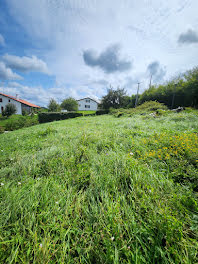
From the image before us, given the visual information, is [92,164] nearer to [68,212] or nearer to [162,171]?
[68,212]

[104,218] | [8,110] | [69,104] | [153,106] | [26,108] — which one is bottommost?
[104,218]

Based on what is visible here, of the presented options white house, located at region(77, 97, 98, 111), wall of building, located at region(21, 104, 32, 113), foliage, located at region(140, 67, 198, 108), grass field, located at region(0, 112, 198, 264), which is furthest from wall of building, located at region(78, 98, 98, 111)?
grass field, located at region(0, 112, 198, 264)

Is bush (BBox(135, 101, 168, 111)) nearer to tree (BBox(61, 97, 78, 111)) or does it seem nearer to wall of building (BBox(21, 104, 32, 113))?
tree (BBox(61, 97, 78, 111))

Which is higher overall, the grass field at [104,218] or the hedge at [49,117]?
the hedge at [49,117]

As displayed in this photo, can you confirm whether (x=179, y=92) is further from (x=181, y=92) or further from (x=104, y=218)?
(x=104, y=218)

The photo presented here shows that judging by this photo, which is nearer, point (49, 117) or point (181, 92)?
point (181, 92)

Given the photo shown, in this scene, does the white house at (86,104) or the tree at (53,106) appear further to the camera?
the white house at (86,104)

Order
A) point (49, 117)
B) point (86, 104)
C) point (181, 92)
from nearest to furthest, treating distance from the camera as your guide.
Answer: point (181, 92) → point (49, 117) → point (86, 104)

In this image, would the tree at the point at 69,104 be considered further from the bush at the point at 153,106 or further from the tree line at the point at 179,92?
the bush at the point at 153,106

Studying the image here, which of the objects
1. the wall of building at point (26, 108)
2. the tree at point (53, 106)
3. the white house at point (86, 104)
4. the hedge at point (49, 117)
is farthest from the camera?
the white house at point (86, 104)

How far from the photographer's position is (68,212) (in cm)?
122

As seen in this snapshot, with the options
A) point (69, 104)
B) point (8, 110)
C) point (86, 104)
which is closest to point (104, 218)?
point (69, 104)

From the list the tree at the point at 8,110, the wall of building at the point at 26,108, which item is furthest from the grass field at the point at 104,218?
the wall of building at the point at 26,108

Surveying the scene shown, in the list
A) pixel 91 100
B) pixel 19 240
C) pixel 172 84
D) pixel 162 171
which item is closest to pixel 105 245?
pixel 19 240
